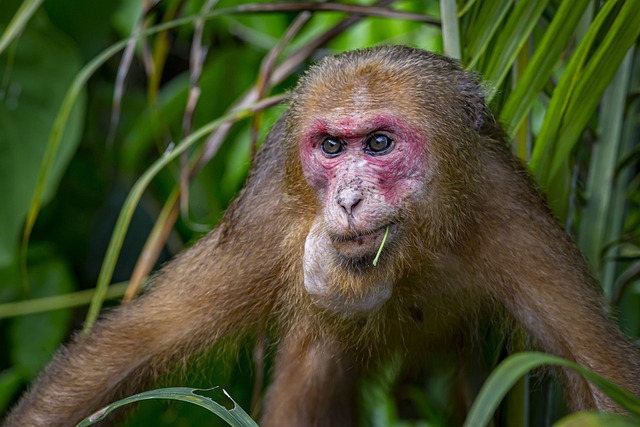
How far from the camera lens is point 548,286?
2.49 metres

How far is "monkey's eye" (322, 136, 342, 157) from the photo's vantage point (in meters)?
2.37

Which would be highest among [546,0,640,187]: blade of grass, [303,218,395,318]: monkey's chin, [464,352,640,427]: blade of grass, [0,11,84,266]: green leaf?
[0,11,84,266]: green leaf

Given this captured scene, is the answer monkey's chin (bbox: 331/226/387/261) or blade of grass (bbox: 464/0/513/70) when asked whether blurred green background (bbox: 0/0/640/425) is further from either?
monkey's chin (bbox: 331/226/387/261)

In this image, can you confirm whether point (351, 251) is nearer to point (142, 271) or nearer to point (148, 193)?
point (142, 271)

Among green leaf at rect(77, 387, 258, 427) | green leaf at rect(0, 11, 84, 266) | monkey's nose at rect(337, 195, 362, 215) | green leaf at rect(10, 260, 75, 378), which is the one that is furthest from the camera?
green leaf at rect(10, 260, 75, 378)

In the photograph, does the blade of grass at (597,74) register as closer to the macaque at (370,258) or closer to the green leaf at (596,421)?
the macaque at (370,258)

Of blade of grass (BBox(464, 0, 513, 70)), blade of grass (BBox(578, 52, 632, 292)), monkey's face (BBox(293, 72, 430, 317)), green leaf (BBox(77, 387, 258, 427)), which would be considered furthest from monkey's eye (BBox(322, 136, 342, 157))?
blade of grass (BBox(578, 52, 632, 292))

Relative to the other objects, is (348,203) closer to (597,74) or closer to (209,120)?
(597,74)

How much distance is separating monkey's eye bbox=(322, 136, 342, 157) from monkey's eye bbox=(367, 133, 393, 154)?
85mm

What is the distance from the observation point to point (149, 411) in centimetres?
372

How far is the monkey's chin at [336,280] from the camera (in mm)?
2242

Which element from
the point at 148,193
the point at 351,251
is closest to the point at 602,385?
the point at 351,251

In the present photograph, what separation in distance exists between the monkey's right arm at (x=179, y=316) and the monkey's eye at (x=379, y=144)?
0.45 m

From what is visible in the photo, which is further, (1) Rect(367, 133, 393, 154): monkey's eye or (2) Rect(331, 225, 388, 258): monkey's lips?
(1) Rect(367, 133, 393, 154): monkey's eye
